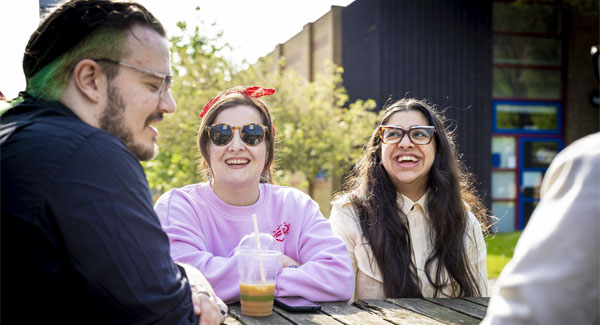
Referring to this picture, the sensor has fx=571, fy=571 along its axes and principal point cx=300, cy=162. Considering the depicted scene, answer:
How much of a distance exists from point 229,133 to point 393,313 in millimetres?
1197

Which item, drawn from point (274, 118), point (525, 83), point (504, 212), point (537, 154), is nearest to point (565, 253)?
point (274, 118)

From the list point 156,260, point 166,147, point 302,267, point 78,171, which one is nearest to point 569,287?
point 156,260

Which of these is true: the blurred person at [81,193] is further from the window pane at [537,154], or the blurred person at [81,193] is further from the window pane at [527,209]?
the window pane at [537,154]

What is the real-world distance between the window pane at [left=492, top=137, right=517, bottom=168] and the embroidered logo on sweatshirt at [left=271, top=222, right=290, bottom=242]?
43.0 feet

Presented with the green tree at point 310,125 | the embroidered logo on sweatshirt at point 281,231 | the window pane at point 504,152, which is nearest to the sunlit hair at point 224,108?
the embroidered logo on sweatshirt at point 281,231

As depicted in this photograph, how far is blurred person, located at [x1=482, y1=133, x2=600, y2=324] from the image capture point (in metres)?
0.93

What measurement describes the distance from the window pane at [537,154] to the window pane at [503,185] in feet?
1.73

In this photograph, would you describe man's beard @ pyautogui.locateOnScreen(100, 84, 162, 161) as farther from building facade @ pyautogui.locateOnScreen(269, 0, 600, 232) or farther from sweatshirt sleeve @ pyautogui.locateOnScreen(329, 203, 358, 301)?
building facade @ pyautogui.locateOnScreen(269, 0, 600, 232)

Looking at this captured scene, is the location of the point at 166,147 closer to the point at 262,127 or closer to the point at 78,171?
the point at 262,127

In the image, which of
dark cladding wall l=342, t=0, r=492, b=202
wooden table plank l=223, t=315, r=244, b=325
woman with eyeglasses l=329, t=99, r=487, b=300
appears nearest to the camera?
wooden table plank l=223, t=315, r=244, b=325

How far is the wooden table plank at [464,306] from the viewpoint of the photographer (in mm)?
2385

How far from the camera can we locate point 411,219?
3.42 m

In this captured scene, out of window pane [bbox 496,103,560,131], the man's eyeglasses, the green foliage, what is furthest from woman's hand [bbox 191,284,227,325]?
window pane [bbox 496,103,560,131]

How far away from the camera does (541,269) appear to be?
97 cm
